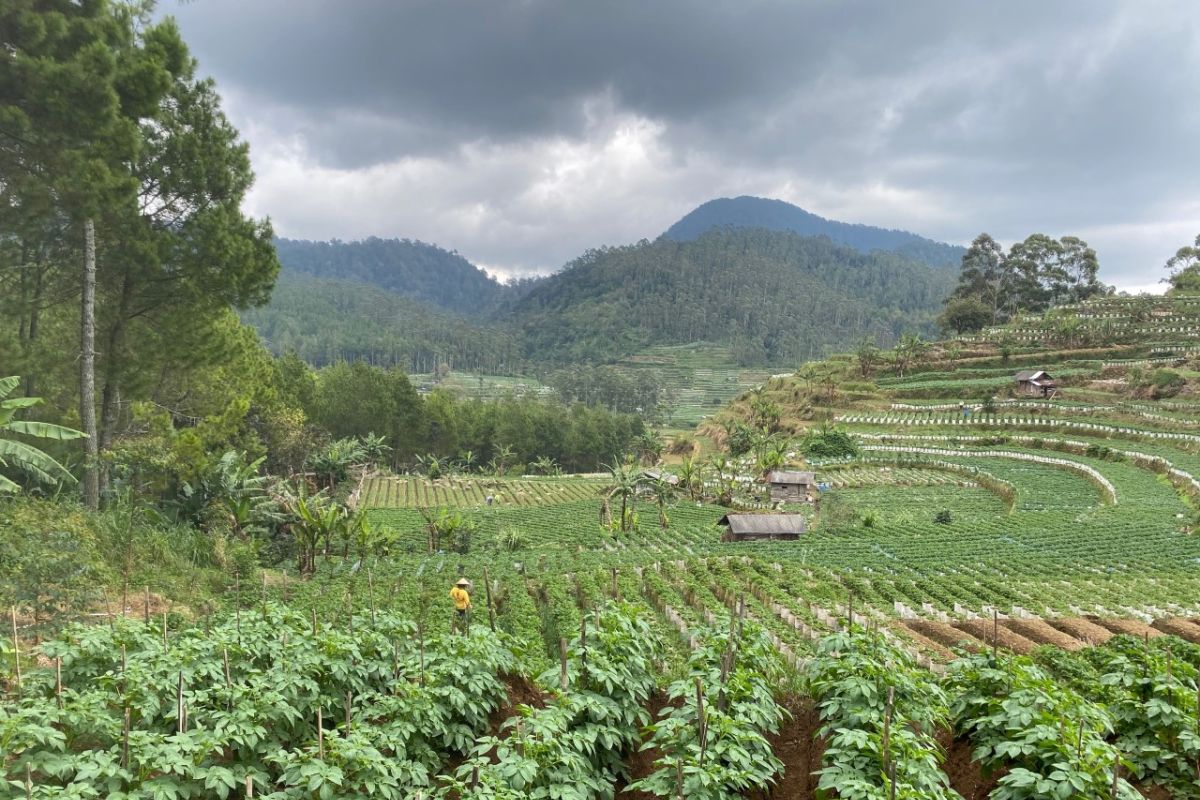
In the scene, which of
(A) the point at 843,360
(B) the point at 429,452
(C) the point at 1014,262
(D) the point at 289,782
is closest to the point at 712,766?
(D) the point at 289,782

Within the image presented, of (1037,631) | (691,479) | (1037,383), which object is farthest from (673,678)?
(1037,383)

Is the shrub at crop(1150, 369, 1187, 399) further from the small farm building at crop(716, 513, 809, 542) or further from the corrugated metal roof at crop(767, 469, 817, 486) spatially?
the small farm building at crop(716, 513, 809, 542)

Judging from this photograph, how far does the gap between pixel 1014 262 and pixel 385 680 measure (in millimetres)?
124891

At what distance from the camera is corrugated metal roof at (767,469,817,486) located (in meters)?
48.5

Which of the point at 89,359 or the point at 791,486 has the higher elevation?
the point at 89,359

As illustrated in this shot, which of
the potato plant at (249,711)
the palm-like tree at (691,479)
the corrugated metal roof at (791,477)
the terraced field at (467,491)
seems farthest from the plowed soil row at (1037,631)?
the terraced field at (467,491)

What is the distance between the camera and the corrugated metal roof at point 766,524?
113 ft

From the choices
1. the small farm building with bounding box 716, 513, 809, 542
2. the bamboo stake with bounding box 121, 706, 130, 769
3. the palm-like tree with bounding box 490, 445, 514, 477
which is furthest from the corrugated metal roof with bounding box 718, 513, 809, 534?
the palm-like tree with bounding box 490, 445, 514, 477

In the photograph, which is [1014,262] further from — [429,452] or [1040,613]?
[1040,613]

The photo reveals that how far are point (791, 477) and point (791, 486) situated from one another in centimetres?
97

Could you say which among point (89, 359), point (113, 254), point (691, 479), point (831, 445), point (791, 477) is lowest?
point (691, 479)

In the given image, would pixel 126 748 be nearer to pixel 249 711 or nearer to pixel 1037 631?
pixel 249 711

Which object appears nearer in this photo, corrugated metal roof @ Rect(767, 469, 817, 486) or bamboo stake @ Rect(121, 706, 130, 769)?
bamboo stake @ Rect(121, 706, 130, 769)

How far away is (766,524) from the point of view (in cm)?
3466
